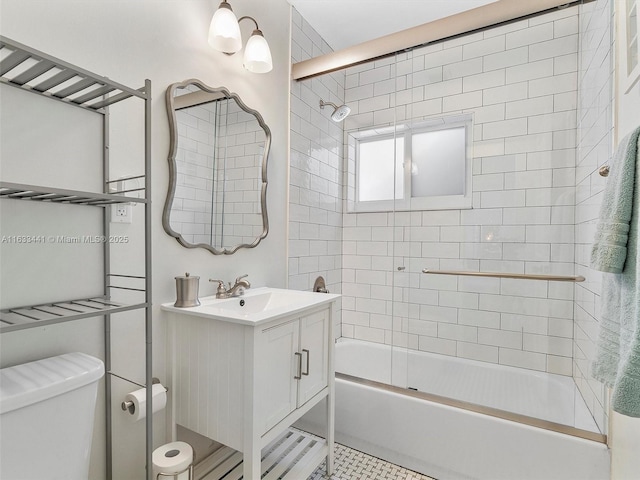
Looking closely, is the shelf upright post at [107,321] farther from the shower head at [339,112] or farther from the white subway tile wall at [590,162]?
the white subway tile wall at [590,162]

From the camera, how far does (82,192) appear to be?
0.79 metres

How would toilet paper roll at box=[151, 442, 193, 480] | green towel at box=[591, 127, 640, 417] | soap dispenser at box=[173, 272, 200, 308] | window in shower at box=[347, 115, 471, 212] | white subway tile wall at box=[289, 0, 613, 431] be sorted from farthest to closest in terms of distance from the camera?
1. window in shower at box=[347, 115, 471, 212]
2. white subway tile wall at box=[289, 0, 613, 431]
3. soap dispenser at box=[173, 272, 200, 308]
4. toilet paper roll at box=[151, 442, 193, 480]
5. green towel at box=[591, 127, 640, 417]

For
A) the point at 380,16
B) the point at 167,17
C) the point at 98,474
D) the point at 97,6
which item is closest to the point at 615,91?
the point at 380,16

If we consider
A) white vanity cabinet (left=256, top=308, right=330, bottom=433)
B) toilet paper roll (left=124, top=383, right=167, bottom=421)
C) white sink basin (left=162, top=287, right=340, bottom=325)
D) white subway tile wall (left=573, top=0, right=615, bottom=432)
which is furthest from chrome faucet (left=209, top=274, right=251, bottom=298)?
white subway tile wall (left=573, top=0, right=615, bottom=432)

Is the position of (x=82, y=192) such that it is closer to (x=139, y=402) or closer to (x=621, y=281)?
(x=139, y=402)

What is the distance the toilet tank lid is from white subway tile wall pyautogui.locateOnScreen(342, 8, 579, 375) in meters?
1.95

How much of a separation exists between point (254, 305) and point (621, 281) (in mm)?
1372

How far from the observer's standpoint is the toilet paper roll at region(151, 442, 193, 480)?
3.68 feet

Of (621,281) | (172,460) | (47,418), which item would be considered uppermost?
(621,281)

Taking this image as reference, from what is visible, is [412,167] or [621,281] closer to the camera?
[621,281]

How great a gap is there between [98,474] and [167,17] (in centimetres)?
173

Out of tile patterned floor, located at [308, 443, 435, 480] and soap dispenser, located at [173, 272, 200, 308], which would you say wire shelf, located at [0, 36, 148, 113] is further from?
tile patterned floor, located at [308, 443, 435, 480]

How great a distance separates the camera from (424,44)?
189cm

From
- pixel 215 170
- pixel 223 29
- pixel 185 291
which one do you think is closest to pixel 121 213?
pixel 185 291
